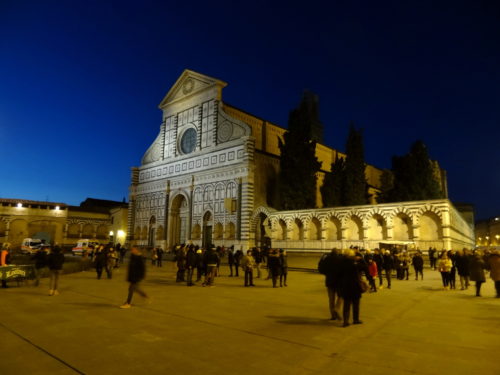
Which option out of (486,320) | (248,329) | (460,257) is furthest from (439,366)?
(460,257)

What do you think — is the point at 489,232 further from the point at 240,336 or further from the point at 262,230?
the point at 240,336

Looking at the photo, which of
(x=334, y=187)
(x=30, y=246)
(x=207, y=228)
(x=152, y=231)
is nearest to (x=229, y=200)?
(x=207, y=228)

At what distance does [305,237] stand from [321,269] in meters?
21.5

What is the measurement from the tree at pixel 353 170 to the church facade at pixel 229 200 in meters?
7.08

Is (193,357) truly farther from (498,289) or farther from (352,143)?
(352,143)

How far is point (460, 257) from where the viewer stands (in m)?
14.2

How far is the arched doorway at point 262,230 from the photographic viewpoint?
32.7m

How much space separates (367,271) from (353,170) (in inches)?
1059

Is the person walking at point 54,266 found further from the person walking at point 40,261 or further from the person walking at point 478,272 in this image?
the person walking at point 478,272

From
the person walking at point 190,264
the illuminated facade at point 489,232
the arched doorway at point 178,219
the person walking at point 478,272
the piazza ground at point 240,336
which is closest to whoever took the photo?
the piazza ground at point 240,336

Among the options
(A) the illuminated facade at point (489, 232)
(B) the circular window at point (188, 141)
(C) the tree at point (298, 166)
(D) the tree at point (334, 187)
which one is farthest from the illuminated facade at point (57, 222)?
(A) the illuminated facade at point (489, 232)

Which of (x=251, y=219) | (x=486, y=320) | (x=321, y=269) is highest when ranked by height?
(x=251, y=219)

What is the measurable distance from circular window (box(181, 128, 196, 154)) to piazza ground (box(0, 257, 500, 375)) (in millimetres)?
30300

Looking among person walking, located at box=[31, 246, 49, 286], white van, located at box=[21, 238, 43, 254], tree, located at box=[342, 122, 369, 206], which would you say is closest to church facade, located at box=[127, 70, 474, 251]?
tree, located at box=[342, 122, 369, 206]
